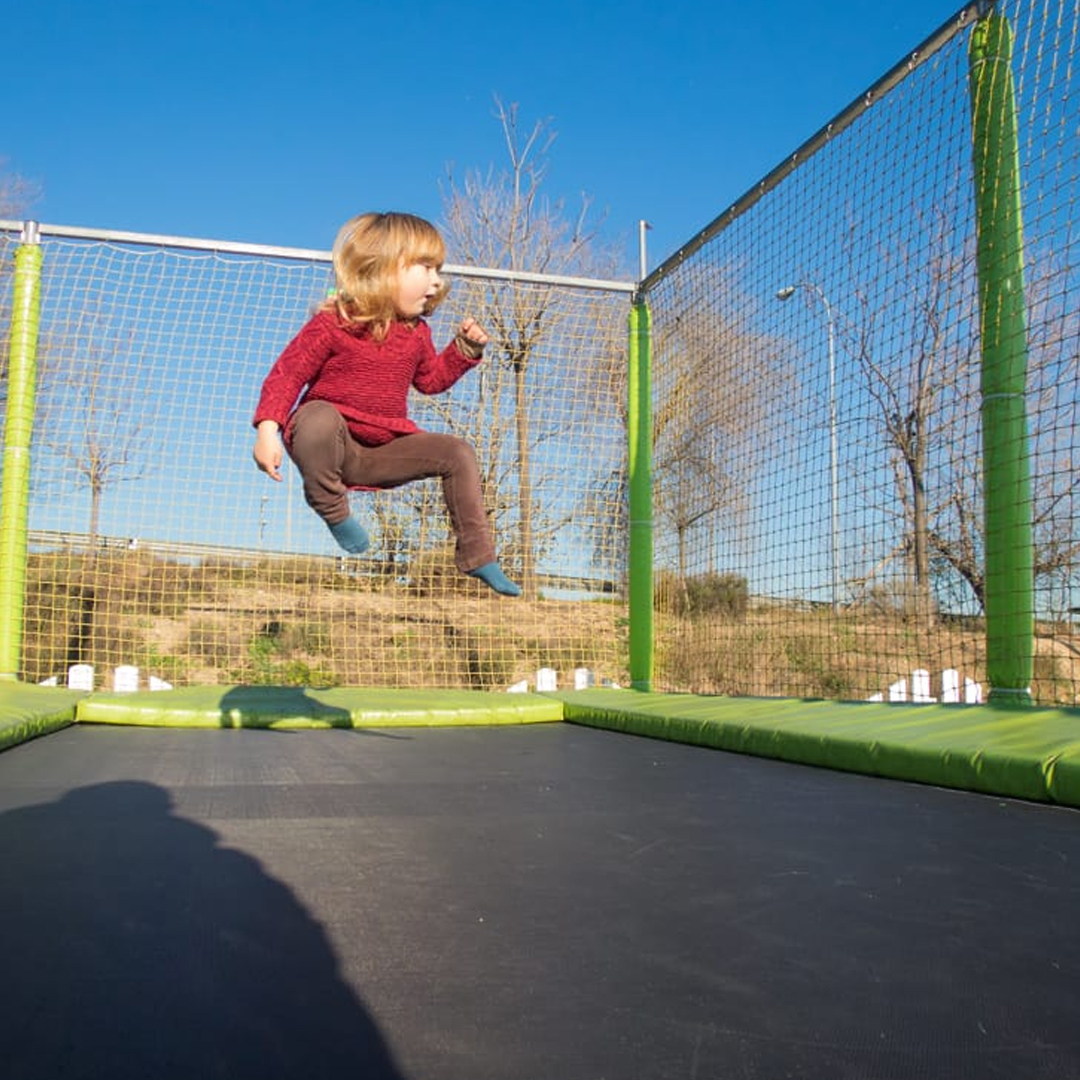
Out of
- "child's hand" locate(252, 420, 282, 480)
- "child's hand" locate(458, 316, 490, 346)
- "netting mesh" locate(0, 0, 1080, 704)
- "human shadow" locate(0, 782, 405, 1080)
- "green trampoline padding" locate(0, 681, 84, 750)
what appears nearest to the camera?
"human shadow" locate(0, 782, 405, 1080)

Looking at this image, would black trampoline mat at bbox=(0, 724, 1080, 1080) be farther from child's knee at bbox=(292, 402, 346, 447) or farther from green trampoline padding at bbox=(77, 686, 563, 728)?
green trampoline padding at bbox=(77, 686, 563, 728)

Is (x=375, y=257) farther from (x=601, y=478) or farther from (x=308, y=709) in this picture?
(x=601, y=478)

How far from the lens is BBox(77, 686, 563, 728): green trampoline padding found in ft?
10.9

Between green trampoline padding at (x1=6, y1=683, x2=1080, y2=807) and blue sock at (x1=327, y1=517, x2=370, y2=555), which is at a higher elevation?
blue sock at (x1=327, y1=517, x2=370, y2=555)

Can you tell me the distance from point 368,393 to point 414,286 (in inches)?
9.7

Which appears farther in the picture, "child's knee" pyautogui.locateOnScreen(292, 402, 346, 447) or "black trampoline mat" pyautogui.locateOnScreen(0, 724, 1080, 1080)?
"child's knee" pyautogui.locateOnScreen(292, 402, 346, 447)

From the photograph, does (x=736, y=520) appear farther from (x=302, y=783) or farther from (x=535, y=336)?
(x=302, y=783)

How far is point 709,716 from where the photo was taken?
276 cm

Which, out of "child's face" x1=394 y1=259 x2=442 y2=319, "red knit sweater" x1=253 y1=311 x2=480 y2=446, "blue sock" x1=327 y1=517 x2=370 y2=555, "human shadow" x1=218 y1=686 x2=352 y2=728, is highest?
"child's face" x1=394 y1=259 x2=442 y2=319

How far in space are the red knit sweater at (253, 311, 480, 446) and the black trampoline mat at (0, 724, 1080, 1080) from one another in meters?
0.78

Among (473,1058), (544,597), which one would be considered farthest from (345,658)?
Answer: (473,1058)

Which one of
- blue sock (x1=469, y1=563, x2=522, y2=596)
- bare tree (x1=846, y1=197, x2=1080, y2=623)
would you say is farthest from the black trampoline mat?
bare tree (x1=846, y1=197, x2=1080, y2=623)

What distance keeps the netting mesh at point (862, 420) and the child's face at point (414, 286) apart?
58.0 inches

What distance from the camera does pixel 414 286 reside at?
204 cm
